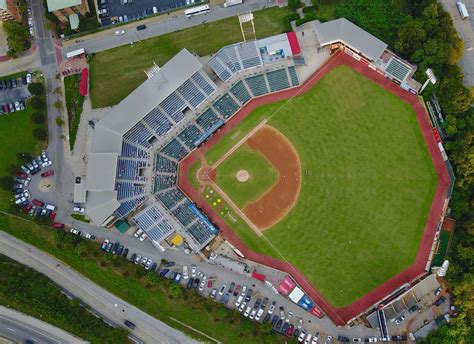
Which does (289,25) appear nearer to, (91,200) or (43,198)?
(91,200)

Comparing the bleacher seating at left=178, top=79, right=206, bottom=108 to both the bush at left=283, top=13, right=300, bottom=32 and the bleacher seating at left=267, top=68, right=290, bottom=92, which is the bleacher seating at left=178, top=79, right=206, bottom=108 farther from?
the bush at left=283, top=13, right=300, bottom=32

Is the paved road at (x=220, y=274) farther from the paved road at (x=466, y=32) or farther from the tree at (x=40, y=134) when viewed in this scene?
the paved road at (x=466, y=32)

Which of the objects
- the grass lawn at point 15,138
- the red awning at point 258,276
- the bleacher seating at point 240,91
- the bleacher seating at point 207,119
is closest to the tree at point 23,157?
the grass lawn at point 15,138

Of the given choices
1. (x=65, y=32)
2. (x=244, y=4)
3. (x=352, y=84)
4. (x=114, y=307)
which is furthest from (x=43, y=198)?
(x=352, y=84)

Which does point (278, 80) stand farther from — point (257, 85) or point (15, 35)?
point (15, 35)

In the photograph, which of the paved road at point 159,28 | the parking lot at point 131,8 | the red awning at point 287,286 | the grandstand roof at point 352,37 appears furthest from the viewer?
the parking lot at point 131,8

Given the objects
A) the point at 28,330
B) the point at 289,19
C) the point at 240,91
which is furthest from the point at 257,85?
the point at 28,330
